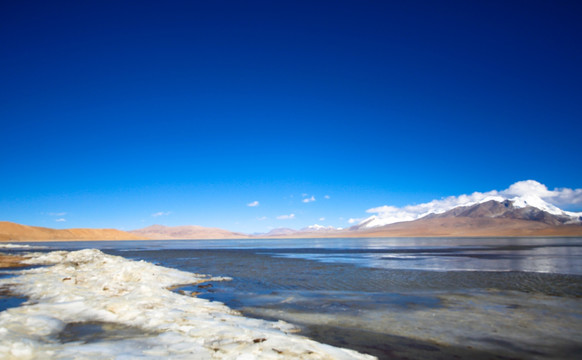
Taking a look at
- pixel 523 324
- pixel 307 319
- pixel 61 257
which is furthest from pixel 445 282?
pixel 61 257

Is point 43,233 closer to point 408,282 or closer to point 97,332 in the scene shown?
point 408,282

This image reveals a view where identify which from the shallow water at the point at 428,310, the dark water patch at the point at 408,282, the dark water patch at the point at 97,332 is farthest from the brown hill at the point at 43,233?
the dark water patch at the point at 97,332

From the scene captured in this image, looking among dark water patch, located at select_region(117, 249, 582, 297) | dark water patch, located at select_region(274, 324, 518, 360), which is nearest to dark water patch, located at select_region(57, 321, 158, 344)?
dark water patch, located at select_region(274, 324, 518, 360)

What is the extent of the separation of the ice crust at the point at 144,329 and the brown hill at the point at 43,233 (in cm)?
12296

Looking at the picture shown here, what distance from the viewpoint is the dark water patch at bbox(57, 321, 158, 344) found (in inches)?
270

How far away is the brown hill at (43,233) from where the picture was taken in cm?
10909

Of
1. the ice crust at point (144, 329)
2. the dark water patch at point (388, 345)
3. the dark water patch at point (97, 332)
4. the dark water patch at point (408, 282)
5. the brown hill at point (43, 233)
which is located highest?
the brown hill at point (43, 233)

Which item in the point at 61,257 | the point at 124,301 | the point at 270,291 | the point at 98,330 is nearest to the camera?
the point at 98,330

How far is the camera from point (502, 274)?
698 inches

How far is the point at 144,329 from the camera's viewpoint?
24.6ft

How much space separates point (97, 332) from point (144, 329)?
0.98m

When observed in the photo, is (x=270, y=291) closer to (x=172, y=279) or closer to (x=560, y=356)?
(x=172, y=279)

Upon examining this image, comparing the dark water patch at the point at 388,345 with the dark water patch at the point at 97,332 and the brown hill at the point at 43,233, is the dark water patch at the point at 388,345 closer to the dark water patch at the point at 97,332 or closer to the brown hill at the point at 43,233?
the dark water patch at the point at 97,332

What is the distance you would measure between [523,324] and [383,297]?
4.52 m
